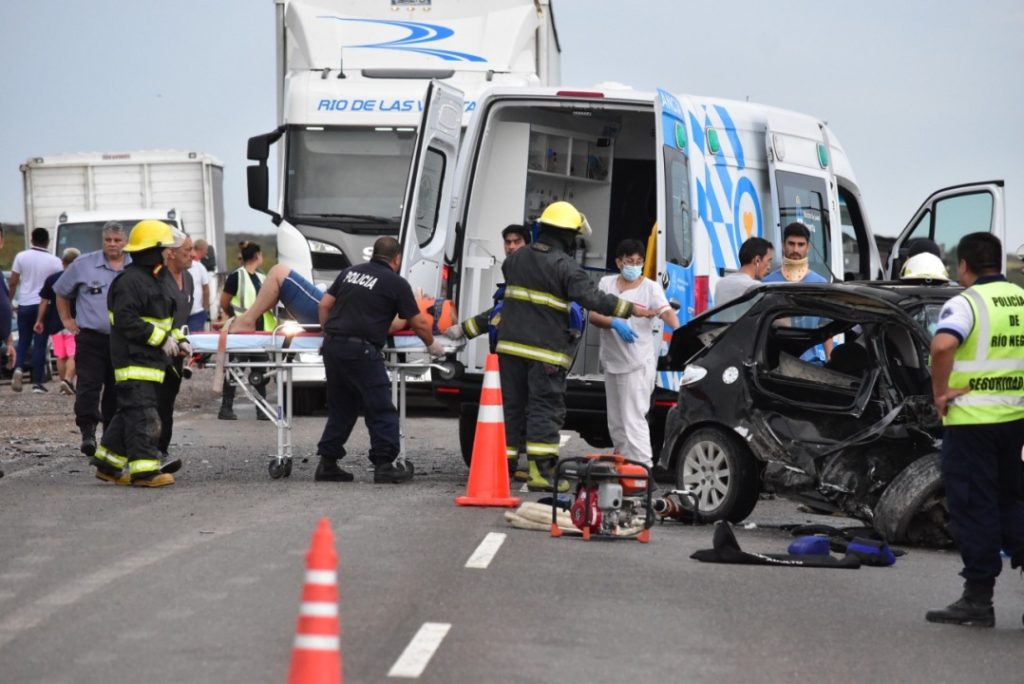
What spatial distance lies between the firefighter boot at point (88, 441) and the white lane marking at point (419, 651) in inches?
295

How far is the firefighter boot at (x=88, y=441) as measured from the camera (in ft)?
47.3

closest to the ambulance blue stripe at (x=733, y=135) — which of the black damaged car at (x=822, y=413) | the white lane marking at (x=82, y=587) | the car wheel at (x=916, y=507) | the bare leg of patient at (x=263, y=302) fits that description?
the black damaged car at (x=822, y=413)

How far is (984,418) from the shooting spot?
8.35m

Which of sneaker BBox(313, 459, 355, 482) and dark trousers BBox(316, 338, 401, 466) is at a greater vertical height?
dark trousers BBox(316, 338, 401, 466)

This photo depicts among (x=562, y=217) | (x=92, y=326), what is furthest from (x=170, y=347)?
(x=562, y=217)

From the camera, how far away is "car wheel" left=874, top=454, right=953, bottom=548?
406 inches

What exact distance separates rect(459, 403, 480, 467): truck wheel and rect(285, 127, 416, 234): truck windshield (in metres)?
6.09

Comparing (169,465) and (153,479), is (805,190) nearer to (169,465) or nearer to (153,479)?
(169,465)

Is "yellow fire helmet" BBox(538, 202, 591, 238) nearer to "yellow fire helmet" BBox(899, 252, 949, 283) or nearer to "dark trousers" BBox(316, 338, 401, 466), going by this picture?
"dark trousers" BBox(316, 338, 401, 466)

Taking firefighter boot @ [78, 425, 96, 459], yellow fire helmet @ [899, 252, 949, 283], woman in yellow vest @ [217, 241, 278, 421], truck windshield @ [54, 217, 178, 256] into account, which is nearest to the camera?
A: yellow fire helmet @ [899, 252, 949, 283]

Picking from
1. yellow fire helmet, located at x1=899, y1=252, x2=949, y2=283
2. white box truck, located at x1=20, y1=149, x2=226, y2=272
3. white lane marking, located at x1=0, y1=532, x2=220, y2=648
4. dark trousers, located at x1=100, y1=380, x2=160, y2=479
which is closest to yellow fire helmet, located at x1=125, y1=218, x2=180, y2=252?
dark trousers, located at x1=100, y1=380, x2=160, y2=479

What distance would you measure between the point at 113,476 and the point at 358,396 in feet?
5.92

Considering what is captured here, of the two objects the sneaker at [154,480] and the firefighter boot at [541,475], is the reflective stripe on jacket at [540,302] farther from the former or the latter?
the sneaker at [154,480]

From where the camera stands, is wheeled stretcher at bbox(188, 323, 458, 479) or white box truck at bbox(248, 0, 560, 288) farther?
white box truck at bbox(248, 0, 560, 288)
